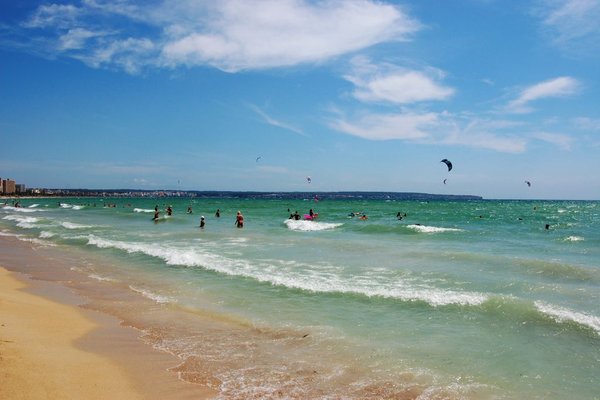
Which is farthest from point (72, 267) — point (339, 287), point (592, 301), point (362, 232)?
point (362, 232)

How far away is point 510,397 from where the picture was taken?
5938mm

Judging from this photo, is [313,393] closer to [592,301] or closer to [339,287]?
[339,287]

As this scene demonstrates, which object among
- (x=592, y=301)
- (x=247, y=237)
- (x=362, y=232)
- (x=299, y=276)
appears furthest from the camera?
(x=362, y=232)

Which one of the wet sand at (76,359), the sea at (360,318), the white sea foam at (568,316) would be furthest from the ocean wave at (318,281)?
the wet sand at (76,359)

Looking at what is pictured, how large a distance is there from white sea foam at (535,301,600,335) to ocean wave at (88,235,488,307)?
4.34 ft

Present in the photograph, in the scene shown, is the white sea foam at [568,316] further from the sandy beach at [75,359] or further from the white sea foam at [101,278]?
the white sea foam at [101,278]

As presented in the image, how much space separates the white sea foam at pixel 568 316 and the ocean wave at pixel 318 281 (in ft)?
4.34

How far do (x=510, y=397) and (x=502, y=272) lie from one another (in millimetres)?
10058

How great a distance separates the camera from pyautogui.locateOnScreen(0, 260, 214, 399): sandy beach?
554cm

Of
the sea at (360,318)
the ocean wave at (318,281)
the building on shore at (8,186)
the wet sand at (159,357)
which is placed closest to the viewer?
the wet sand at (159,357)

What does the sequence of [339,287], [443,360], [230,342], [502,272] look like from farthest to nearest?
[502,272], [339,287], [230,342], [443,360]

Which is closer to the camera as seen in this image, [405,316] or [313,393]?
[313,393]

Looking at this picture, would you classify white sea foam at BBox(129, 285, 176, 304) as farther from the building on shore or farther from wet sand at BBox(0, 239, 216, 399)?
the building on shore

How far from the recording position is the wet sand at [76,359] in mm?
5547
